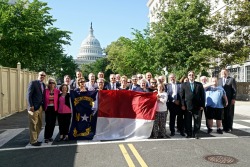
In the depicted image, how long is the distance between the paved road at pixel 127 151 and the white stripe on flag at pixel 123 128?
0.44 metres

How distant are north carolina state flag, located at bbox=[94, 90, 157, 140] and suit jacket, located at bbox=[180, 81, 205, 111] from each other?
93 cm

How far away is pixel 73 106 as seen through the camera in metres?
9.34

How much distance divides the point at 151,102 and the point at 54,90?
2827 millimetres

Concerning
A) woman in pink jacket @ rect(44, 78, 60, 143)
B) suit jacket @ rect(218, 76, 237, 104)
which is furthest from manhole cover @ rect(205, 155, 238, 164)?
woman in pink jacket @ rect(44, 78, 60, 143)

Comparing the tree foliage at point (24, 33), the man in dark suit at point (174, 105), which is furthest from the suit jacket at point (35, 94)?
the tree foliage at point (24, 33)

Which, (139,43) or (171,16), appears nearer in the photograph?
(171,16)

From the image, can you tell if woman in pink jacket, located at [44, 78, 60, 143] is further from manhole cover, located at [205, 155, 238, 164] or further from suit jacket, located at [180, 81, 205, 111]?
manhole cover, located at [205, 155, 238, 164]

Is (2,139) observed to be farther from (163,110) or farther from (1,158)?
(163,110)

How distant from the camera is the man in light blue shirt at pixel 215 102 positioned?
33.2ft

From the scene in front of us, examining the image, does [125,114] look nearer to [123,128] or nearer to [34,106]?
[123,128]

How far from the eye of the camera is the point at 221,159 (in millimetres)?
6941

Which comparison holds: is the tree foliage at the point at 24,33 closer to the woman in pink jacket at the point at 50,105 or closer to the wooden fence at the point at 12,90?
the wooden fence at the point at 12,90

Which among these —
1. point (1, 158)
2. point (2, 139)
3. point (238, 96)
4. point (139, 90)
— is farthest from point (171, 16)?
point (1, 158)

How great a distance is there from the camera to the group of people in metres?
8.59
